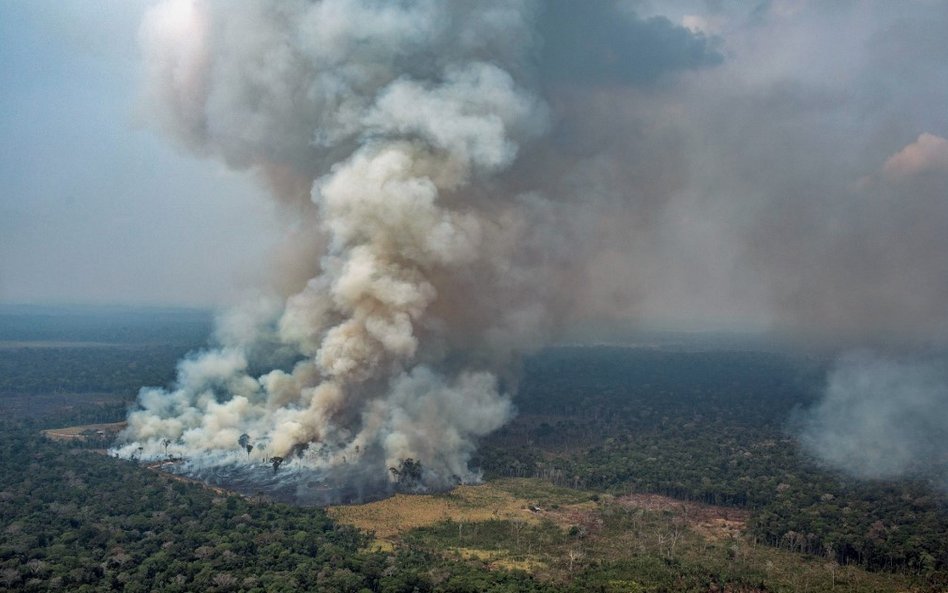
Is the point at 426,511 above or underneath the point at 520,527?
above

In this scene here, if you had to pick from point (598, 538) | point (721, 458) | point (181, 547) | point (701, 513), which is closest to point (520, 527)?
point (598, 538)

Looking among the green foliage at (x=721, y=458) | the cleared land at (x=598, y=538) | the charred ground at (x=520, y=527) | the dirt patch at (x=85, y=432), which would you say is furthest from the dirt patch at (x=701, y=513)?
the dirt patch at (x=85, y=432)

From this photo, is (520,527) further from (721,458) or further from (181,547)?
(721,458)

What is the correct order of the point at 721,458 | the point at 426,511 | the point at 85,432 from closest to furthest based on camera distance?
the point at 426,511 → the point at 721,458 → the point at 85,432

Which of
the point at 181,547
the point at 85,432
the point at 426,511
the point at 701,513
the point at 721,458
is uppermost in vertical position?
the point at 85,432

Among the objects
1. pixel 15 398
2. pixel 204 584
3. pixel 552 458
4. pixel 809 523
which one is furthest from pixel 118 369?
pixel 809 523

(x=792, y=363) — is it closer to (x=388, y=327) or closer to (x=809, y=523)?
(x=809, y=523)

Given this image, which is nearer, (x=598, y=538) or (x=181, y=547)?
(x=181, y=547)

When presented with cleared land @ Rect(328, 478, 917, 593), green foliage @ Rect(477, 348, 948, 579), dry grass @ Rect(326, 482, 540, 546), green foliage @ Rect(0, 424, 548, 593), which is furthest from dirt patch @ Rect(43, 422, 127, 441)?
green foliage @ Rect(477, 348, 948, 579)
